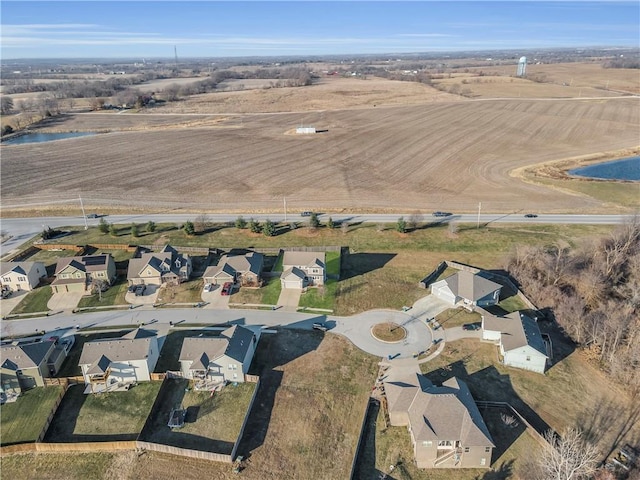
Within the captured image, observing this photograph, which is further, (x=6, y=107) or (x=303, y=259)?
(x=6, y=107)

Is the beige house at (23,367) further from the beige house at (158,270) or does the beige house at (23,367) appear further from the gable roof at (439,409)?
the gable roof at (439,409)

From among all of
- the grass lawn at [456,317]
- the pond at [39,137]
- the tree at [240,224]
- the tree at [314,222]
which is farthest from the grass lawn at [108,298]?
the pond at [39,137]

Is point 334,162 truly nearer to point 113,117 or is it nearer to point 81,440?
point 81,440

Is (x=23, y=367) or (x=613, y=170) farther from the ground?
(x=613, y=170)

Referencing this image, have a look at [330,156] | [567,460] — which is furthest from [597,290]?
[330,156]

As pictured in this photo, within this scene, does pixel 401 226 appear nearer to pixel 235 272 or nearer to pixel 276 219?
pixel 276 219

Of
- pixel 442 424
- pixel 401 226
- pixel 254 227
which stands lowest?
pixel 442 424

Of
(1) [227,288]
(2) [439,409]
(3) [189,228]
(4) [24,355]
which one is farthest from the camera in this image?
(3) [189,228]
